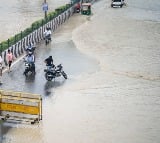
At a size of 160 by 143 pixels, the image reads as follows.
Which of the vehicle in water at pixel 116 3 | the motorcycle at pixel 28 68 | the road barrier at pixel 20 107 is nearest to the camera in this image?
the road barrier at pixel 20 107

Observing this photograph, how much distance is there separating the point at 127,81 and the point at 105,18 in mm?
19713

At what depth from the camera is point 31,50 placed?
92.2 feet

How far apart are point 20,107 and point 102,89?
18.9 feet

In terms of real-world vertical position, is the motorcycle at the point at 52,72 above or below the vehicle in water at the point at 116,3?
above

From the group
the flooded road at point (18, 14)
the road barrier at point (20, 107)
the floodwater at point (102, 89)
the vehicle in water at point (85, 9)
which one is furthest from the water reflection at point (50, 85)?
the vehicle in water at point (85, 9)

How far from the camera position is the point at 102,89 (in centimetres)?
2416

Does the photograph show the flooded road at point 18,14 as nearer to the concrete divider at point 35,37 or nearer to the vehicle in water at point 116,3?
the concrete divider at point 35,37

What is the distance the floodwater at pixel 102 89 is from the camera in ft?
62.1

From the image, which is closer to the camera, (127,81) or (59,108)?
(59,108)

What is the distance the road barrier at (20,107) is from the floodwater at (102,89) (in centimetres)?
48

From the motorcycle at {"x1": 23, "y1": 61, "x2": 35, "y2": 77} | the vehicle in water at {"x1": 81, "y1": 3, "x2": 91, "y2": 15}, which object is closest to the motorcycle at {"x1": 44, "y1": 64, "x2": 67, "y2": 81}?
the motorcycle at {"x1": 23, "y1": 61, "x2": 35, "y2": 77}

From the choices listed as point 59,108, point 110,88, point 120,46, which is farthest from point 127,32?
point 59,108

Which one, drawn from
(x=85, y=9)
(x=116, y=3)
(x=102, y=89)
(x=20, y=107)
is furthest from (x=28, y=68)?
(x=116, y=3)

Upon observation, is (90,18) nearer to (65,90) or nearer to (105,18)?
(105,18)
